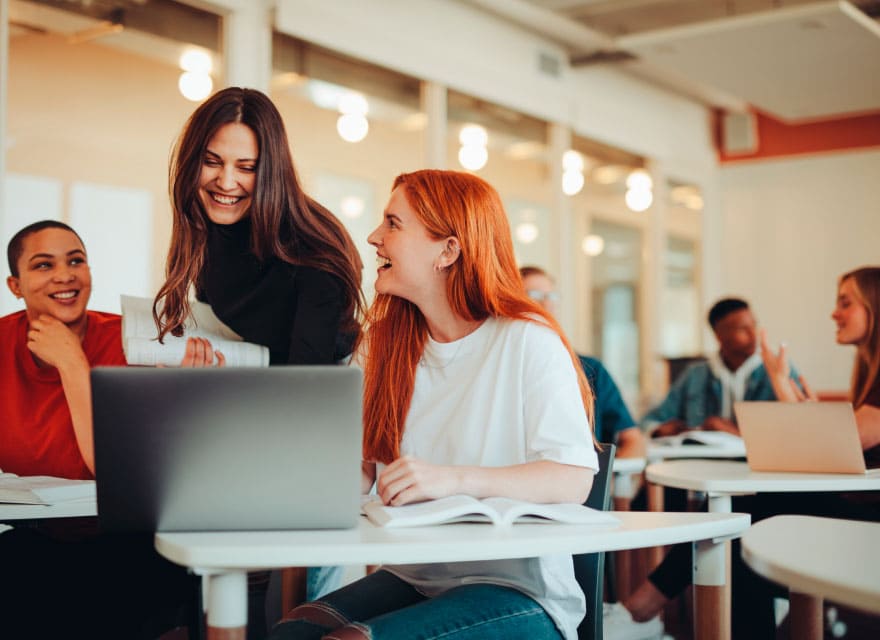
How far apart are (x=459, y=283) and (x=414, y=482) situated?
19.1 inches

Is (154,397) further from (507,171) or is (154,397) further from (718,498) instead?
(507,171)

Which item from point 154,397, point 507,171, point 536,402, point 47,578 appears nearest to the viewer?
point 154,397

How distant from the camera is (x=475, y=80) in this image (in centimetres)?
613

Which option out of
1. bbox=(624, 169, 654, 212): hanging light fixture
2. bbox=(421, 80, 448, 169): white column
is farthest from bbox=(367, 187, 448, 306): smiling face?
bbox=(624, 169, 654, 212): hanging light fixture

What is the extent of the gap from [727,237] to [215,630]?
827cm

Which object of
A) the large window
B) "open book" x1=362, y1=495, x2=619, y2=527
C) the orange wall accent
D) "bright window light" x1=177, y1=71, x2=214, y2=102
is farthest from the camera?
the orange wall accent

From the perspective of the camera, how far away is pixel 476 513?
148 centimetres

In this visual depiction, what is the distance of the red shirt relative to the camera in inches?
95.8

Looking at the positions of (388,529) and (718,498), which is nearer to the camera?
(388,529)

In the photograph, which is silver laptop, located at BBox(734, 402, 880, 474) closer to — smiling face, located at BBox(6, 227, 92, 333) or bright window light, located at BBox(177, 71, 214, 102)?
smiling face, located at BBox(6, 227, 92, 333)

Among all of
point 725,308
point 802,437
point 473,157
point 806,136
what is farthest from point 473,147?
point 802,437

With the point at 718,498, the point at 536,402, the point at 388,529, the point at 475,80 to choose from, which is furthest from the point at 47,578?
the point at 475,80

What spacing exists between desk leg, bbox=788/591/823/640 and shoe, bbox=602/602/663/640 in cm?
78

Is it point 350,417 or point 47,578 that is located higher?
point 350,417
